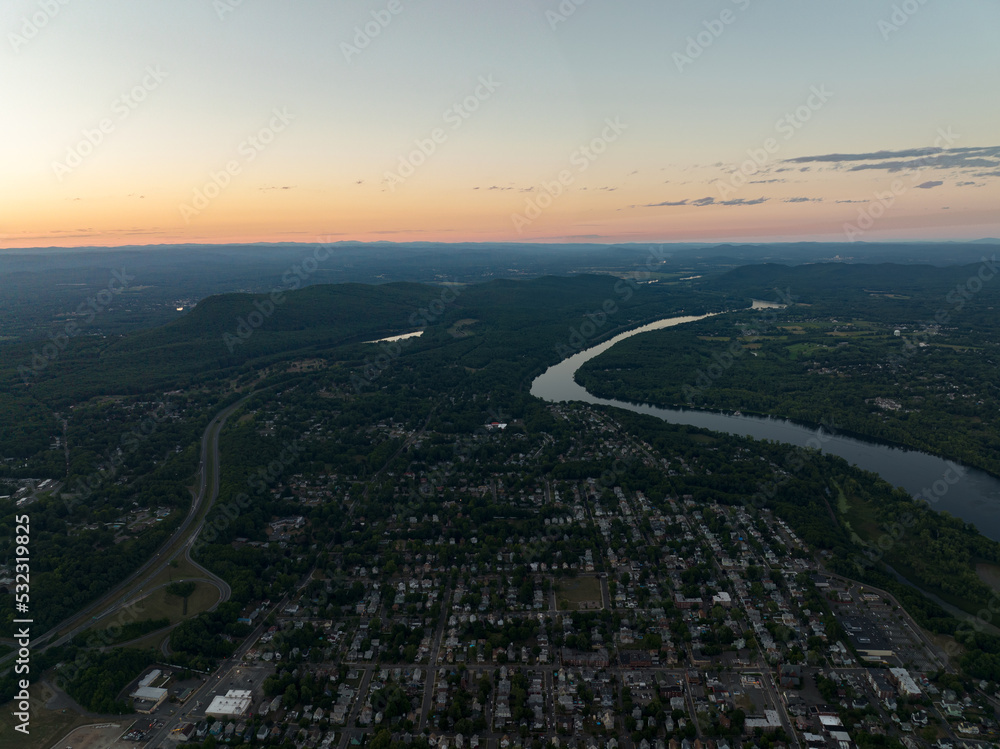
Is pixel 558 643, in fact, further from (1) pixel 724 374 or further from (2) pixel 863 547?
(1) pixel 724 374

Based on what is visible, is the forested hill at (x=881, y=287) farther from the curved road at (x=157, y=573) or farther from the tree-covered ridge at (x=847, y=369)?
the curved road at (x=157, y=573)

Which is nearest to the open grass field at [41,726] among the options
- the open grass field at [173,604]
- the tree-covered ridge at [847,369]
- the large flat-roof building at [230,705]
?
the large flat-roof building at [230,705]

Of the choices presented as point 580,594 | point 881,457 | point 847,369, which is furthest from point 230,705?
point 847,369

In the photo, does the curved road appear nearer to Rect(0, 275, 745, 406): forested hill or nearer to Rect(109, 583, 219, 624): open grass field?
Rect(109, 583, 219, 624): open grass field

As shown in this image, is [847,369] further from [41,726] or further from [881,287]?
[881,287]

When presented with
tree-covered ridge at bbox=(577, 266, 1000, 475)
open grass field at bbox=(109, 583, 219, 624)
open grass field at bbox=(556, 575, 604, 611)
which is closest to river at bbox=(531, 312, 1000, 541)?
tree-covered ridge at bbox=(577, 266, 1000, 475)

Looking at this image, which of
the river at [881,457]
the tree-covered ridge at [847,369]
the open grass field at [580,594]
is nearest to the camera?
the open grass field at [580,594]
